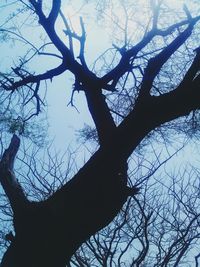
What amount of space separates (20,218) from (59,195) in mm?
→ 406

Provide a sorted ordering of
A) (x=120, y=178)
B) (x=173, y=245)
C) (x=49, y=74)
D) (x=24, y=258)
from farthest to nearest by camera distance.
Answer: (x=173, y=245) < (x=49, y=74) < (x=120, y=178) < (x=24, y=258)

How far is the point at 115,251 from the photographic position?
24.1 ft

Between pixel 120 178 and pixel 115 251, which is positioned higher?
pixel 115 251

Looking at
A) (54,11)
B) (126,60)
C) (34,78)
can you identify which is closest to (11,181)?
(34,78)

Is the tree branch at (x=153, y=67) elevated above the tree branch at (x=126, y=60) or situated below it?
below

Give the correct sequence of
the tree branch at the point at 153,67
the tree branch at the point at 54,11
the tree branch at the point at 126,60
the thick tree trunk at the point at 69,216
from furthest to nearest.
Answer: the tree branch at the point at 54,11 < the tree branch at the point at 126,60 < the tree branch at the point at 153,67 < the thick tree trunk at the point at 69,216

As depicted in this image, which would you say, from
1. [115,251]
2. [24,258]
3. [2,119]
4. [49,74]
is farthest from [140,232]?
[24,258]

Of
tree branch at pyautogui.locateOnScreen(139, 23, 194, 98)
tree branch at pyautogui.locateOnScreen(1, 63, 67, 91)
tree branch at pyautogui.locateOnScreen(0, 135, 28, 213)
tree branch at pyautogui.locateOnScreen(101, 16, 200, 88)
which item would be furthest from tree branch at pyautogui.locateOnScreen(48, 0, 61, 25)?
tree branch at pyautogui.locateOnScreen(0, 135, 28, 213)

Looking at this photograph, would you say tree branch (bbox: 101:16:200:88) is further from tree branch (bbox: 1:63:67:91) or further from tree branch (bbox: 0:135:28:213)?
tree branch (bbox: 0:135:28:213)

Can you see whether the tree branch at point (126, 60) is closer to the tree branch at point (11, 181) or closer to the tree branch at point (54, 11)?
the tree branch at point (54, 11)

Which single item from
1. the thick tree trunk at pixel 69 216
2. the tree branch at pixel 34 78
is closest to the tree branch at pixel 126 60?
the tree branch at pixel 34 78

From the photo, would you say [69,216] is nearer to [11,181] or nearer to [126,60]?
[11,181]

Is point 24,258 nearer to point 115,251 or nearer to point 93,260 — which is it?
point 115,251

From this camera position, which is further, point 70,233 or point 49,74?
point 49,74
